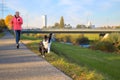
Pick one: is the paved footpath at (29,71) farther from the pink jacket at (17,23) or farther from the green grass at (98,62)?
the pink jacket at (17,23)

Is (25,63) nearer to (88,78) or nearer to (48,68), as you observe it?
(48,68)

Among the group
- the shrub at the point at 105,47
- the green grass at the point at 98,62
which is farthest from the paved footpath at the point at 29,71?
the shrub at the point at 105,47

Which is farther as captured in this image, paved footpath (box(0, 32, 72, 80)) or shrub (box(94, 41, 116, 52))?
shrub (box(94, 41, 116, 52))

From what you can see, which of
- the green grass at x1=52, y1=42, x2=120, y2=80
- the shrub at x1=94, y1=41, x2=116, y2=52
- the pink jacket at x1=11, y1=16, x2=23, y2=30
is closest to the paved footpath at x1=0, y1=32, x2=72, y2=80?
the green grass at x1=52, y1=42, x2=120, y2=80

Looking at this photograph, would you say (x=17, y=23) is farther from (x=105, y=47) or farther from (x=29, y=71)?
(x=105, y=47)

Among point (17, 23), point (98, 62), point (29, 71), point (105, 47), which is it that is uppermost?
point (17, 23)

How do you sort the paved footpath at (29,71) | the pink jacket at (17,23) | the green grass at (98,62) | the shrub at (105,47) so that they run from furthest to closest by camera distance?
the shrub at (105,47) < the pink jacket at (17,23) < the green grass at (98,62) < the paved footpath at (29,71)

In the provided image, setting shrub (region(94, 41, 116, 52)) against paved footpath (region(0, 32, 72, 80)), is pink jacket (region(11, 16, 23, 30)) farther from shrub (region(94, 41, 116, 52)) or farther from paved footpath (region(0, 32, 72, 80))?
shrub (region(94, 41, 116, 52))

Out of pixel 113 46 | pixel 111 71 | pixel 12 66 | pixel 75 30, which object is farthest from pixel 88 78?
pixel 75 30

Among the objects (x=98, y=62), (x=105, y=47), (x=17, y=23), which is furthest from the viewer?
(x=105, y=47)

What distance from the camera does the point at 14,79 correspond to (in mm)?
9336

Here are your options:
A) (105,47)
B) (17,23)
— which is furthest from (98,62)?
(105,47)

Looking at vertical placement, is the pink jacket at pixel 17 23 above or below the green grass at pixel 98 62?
above

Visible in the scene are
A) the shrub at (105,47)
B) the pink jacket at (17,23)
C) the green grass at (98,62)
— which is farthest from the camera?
the shrub at (105,47)
